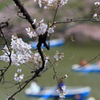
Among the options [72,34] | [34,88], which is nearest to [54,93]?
[34,88]

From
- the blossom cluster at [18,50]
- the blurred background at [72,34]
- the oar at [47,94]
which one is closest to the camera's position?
the blossom cluster at [18,50]

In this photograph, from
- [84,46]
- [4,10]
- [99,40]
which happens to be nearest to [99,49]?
[84,46]

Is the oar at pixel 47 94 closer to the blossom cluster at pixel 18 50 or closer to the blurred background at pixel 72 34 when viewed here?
the blurred background at pixel 72 34

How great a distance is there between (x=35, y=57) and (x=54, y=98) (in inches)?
169

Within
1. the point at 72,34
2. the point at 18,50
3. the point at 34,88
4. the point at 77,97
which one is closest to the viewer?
the point at 18,50

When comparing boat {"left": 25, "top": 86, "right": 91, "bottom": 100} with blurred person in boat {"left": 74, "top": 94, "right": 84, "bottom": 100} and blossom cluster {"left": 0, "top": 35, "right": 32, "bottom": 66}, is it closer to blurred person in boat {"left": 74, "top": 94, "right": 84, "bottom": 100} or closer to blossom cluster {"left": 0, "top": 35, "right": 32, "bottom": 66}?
blurred person in boat {"left": 74, "top": 94, "right": 84, "bottom": 100}

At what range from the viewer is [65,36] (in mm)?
10836

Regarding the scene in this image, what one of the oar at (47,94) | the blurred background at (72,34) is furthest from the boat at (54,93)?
the blurred background at (72,34)

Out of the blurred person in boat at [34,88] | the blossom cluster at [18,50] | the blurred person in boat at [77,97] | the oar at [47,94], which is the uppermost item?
the blurred person in boat at [34,88]

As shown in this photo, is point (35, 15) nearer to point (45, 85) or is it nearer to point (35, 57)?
point (45, 85)

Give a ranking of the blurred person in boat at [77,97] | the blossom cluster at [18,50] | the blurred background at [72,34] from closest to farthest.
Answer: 1. the blossom cluster at [18,50]
2. the blurred person in boat at [77,97]
3. the blurred background at [72,34]

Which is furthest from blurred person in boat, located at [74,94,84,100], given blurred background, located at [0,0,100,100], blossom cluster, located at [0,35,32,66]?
blossom cluster, located at [0,35,32,66]

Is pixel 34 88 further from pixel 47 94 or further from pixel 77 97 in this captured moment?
pixel 77 97

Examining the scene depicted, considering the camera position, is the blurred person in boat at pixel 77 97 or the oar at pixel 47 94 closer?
the blurred person in boat at pixel 77 97
